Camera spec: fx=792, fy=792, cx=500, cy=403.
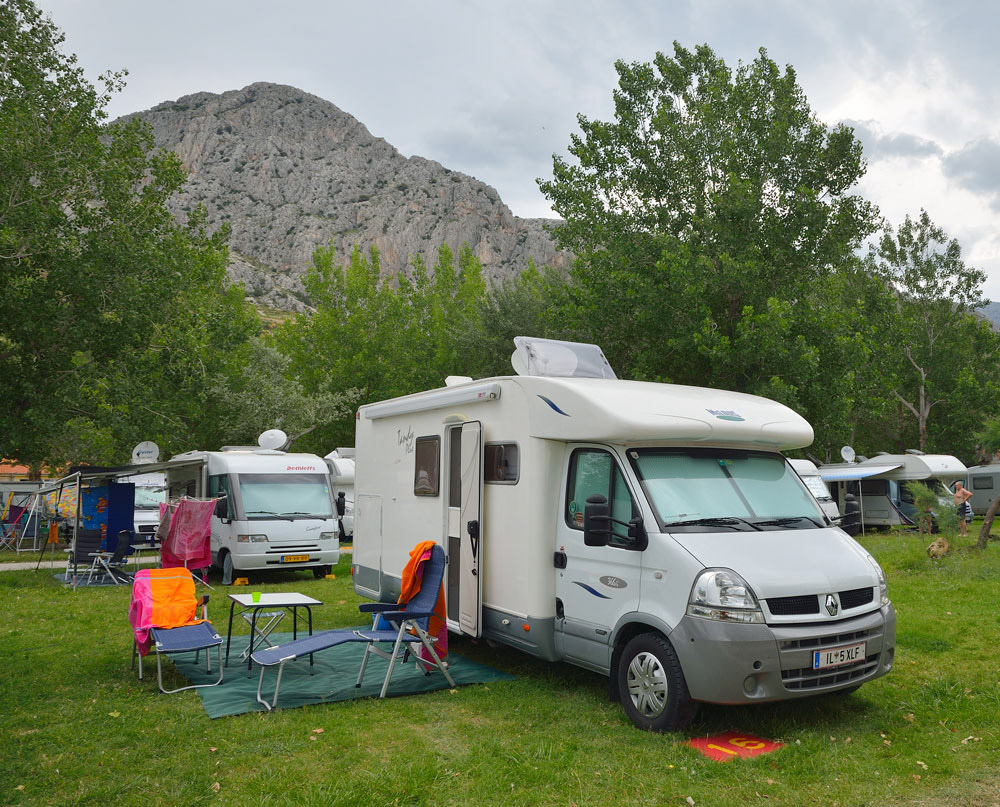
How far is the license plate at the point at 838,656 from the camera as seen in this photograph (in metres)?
5.12

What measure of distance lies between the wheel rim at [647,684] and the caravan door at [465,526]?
1852 mm

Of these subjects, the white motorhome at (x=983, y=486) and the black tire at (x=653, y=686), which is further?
the white motorhome at (x=983, y=486)

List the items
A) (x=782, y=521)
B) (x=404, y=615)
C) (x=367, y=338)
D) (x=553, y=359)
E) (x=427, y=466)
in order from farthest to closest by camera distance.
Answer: (x=367, y=338), (x=427, y=466), (x=553, y=359), (x=404, y=615), (x=782, y=521)

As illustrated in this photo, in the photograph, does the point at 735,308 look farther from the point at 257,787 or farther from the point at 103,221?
the point at 257,787

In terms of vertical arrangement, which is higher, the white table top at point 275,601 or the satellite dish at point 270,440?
the satellite dish at point 270,440

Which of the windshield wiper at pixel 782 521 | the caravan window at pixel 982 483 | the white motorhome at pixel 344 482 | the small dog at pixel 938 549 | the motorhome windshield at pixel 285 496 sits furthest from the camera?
the caravan window at pixel 982 483

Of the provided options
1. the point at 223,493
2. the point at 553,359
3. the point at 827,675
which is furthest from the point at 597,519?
the point at 223,493

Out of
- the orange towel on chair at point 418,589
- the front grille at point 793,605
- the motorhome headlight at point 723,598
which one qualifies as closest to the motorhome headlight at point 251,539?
the orange towel on chair at point 418,589

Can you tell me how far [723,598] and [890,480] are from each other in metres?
20.3

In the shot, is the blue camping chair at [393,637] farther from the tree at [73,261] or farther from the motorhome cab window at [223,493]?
the tree at [73,261]

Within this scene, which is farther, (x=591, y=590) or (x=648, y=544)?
(x=591, y=590)

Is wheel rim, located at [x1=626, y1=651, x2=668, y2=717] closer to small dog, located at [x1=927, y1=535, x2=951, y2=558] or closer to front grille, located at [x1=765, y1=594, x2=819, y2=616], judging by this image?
front grille, located at [x1=765, y1=594, x2=819, y2=616]

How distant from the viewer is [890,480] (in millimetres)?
22812

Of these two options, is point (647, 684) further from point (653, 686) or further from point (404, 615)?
point (404, 615)
